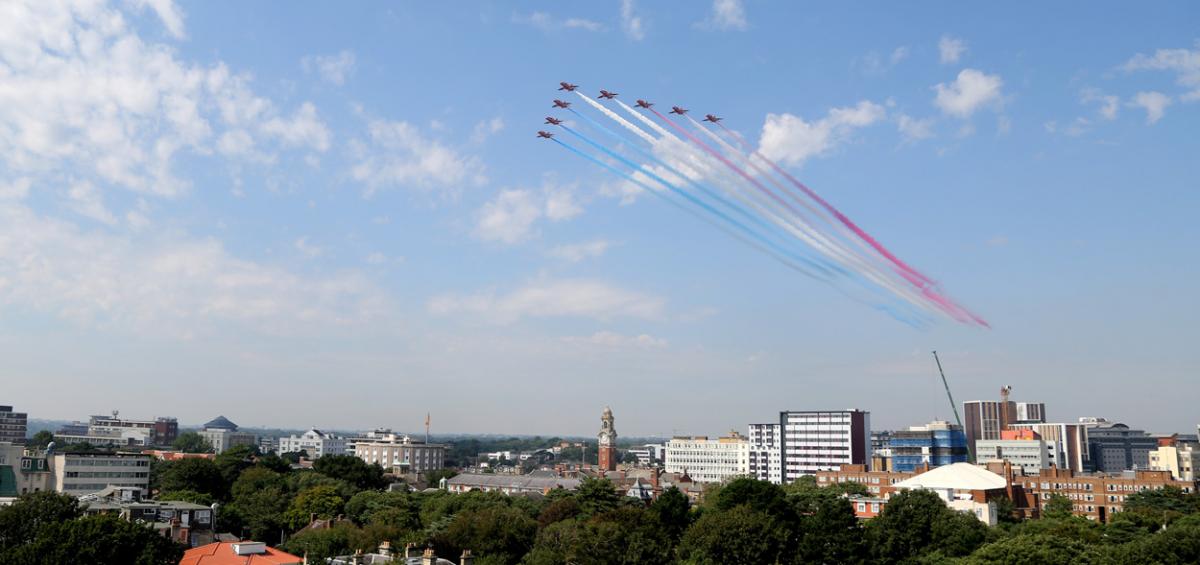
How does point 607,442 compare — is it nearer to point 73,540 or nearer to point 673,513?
point 673,513

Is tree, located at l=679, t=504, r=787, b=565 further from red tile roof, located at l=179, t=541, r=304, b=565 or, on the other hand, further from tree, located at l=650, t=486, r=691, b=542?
red tile roof, located at l=179, t=541, r=304, b=565

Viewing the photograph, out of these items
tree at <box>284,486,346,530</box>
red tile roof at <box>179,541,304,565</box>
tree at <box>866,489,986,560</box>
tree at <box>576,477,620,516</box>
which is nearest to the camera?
red tile roof at <box>179,541,304,565</box>

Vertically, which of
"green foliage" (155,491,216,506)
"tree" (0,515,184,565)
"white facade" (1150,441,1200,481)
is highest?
"tree" (0,515,184,565)

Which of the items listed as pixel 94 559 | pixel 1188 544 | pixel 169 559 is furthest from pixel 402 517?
pixel 1188 544

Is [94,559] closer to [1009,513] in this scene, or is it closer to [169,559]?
[169,559]

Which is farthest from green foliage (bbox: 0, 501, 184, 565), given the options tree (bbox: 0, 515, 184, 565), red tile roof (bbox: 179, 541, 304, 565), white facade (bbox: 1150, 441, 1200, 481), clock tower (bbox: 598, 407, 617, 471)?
white facade (bbox: 1150, 441, 1200, 481)

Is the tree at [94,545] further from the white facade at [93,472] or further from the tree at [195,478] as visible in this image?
the white facade at [93,472]

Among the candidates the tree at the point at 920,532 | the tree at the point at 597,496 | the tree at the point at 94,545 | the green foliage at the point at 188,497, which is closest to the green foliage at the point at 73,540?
the tree at the point at 94,545
